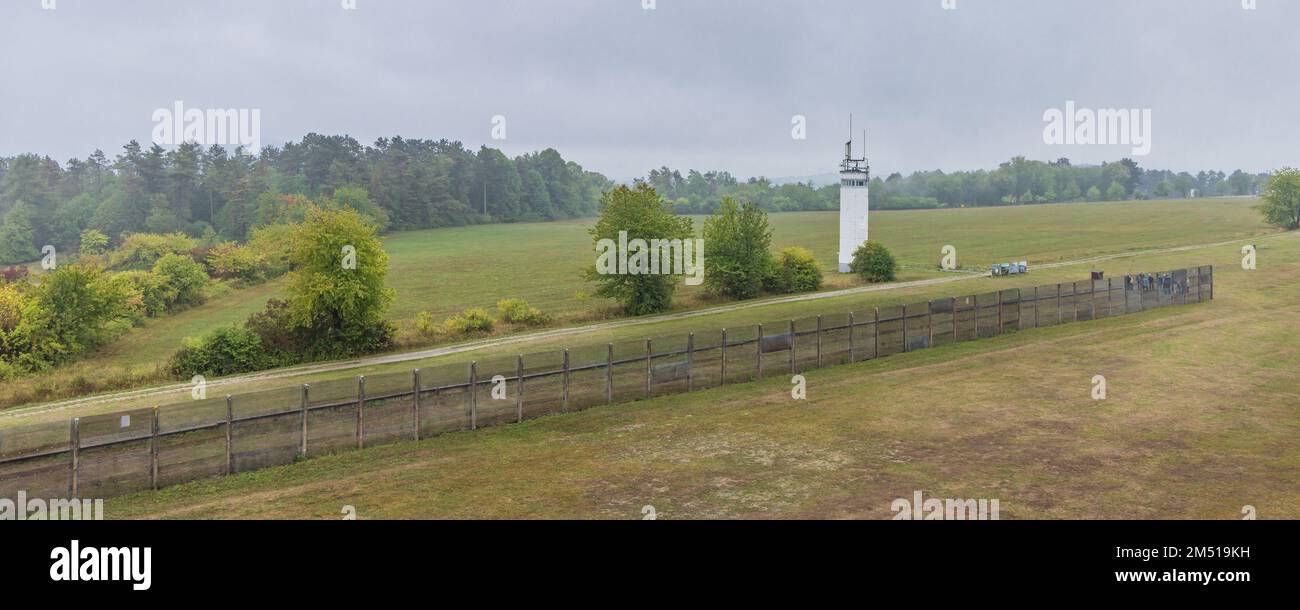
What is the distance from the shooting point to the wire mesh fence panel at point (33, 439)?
653 inches

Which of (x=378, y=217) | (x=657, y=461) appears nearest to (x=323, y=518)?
(x=657, y=461)

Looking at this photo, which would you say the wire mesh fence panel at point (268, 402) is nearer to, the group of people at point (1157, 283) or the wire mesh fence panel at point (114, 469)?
the wire mesh fence panel at point (114, 469)

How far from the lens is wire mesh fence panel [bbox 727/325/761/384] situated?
2791 centimetres

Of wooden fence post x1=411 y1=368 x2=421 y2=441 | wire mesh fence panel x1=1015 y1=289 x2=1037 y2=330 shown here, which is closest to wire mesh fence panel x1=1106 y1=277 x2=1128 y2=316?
wire mesh fence panel x1=1015 y1=289 x2=1037 y2=330

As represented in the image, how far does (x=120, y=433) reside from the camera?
1752 cm

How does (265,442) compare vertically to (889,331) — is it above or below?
below

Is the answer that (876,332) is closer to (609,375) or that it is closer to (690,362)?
(690,362)

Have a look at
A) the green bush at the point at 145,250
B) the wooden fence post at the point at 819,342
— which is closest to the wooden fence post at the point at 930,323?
the wooden fence post at the point at 819,342

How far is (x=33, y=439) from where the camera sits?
16.8 m

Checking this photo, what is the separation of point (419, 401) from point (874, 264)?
50.3 meters

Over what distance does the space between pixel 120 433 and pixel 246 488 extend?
268 cm

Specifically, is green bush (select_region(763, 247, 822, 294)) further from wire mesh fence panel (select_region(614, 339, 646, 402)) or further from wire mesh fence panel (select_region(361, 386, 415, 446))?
wire mesh fence panel (select_region(361, 386, 415, 446))

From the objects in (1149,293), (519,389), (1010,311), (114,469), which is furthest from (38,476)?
(1149,293)

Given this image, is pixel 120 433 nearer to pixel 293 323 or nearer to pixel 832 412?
pixel 832 412
